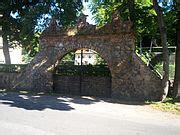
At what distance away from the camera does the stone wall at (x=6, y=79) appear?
2159 cm

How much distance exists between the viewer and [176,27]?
17844mm

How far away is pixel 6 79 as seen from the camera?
21.9 m

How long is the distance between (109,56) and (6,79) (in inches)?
313

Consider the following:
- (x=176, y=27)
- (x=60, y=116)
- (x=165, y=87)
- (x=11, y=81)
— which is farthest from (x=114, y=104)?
(x=11, y=81)

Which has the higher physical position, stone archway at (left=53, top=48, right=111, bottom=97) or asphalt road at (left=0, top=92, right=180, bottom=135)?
stone archway at (left=53, top=48, right=111, bottom=97)

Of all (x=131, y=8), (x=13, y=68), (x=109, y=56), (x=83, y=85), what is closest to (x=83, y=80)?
(x=83, y=85)

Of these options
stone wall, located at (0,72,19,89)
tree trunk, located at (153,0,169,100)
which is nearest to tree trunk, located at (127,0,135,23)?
tree trunk, located at (153,0,169,100)

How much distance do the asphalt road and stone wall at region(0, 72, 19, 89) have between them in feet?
23.0

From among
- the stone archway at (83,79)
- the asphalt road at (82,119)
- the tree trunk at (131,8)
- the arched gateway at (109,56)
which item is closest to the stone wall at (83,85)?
the stone archway at (83,79)

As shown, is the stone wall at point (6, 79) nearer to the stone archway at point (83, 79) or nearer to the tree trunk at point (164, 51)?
the stone archway at point (83, 79)

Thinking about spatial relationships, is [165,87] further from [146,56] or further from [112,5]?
[112,5]

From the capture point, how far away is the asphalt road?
30.9 ft

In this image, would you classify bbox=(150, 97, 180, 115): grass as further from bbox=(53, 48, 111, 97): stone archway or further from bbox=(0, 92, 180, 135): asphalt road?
bbox=(53, 48, 111, 97): stone archway

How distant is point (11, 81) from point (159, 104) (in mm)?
10683
